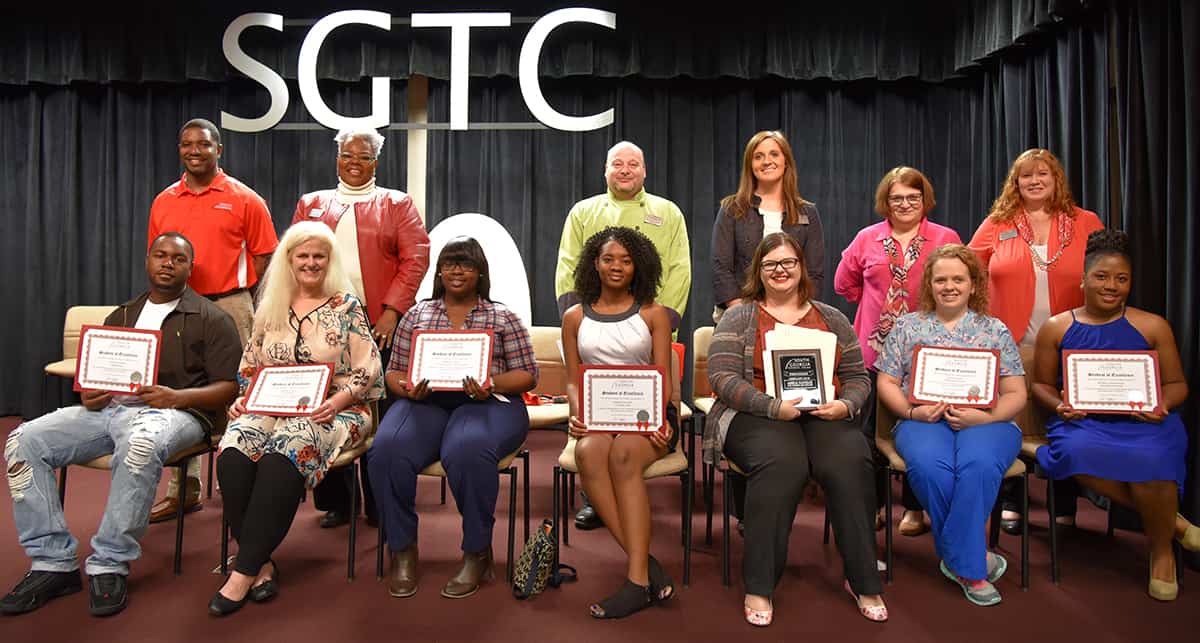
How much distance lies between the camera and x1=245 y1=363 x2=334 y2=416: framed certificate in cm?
282

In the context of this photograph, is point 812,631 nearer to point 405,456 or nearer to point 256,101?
point 405,456

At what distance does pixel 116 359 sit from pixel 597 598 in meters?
2.07

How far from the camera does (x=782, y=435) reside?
8.98 feet

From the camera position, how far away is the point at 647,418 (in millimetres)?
2750

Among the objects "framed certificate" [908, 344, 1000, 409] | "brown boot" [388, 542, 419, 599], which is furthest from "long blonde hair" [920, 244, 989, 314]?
"brown boot" [388, 542, 419, 599]

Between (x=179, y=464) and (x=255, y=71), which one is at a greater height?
(x=255, y=71)

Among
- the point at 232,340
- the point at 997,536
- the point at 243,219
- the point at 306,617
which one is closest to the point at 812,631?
the point at 997,536

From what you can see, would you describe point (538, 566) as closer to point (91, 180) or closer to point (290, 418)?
point (290, 418)

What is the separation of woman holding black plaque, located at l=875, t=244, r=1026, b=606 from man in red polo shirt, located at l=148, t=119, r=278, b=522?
3.07 meters

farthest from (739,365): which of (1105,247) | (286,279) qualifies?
(286,279)

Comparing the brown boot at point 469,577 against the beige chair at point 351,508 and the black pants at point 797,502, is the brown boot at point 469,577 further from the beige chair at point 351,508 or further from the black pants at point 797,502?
the black pants at point 797,502

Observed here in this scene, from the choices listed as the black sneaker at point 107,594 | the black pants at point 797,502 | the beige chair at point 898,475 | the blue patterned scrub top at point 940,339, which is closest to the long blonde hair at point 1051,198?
the blue patterned scrub top at point 940,339

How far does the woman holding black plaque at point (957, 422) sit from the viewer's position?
2.70 m

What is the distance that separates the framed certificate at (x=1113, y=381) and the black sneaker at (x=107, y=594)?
11.8 ft
